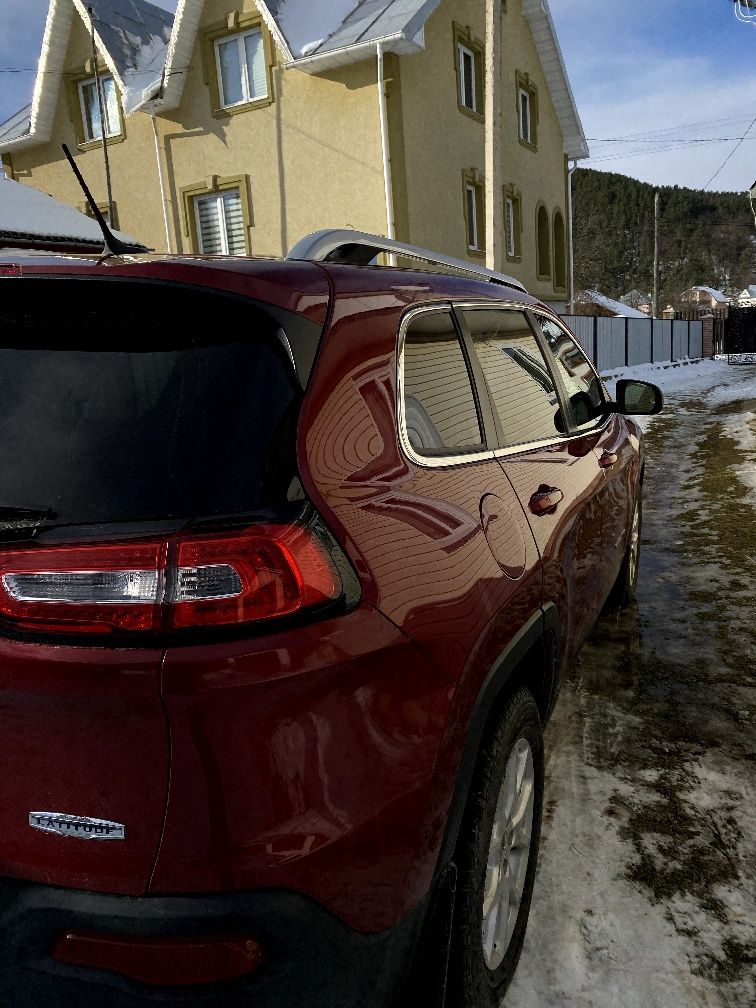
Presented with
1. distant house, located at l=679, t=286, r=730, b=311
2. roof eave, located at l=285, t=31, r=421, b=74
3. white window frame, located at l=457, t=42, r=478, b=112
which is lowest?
distant house, located at l=679, t=286, r=730, b=311

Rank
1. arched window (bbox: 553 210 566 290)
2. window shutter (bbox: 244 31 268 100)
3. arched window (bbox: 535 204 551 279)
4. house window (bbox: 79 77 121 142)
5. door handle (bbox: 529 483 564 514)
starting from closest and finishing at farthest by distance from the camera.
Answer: door handle (bbox: 529 483 564 514) < window shutter (bbox: 244 31 268 100) < house window (bbox: 79 77 121 142) < arched window (bbox: 535 204 551 279) < arched window (bbox: 553 210 566 290)

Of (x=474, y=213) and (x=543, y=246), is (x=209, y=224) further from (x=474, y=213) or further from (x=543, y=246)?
(x=543, y=246)

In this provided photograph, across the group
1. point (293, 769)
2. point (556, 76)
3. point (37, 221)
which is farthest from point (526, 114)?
point (293, 769)

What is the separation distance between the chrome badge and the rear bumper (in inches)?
3.8

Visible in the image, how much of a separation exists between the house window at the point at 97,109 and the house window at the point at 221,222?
317 centimetres

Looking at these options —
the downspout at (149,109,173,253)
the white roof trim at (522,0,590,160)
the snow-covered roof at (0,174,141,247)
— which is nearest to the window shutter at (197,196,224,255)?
the downspout at (149,109,173,253)

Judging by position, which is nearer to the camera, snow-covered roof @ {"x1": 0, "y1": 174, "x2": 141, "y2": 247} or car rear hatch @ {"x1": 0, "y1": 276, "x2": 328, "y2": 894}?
car rear hatch @ {"x1": 0, "y1": 276, "x2": 328, "y2": 894}

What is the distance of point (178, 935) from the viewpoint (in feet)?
3.95

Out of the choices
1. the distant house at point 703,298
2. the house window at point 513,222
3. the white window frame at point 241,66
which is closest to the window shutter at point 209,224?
the white window frame at point 241,66

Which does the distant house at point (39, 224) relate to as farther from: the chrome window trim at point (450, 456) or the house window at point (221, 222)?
the house window at point (221, 222)

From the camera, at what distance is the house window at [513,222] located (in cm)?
2044

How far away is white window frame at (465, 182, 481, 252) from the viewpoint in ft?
59.8

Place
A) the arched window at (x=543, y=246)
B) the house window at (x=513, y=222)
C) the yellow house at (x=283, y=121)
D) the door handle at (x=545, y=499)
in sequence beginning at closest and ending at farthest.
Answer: the door handle at (x=545, y=499) < the yellow house at (x=283, y=121) < the house window at (x=513, y=222) < the arched window at (x=543, y=246)

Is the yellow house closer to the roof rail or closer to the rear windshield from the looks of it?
A: the roof rail
